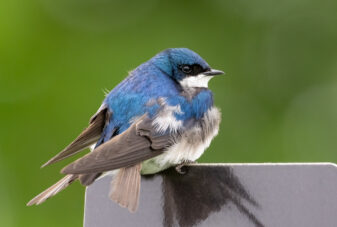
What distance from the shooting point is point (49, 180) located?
9.11ft

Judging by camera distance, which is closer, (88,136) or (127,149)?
(127,149)

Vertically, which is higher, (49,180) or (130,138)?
(130,138)

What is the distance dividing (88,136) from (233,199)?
66 centimetres

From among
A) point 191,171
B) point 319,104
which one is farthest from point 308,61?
point 191,171

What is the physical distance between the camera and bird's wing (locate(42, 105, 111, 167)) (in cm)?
177

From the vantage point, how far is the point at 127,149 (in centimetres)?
171

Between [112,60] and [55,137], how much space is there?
38 centimetres

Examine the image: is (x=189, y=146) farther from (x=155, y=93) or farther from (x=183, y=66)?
(x=183, y=66)

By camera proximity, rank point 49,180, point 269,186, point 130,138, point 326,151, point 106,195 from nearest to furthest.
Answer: point 269,186 → point 106,195 → point 130,138 → point 49,180 → point 326,151

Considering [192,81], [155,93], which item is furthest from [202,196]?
[192,81]

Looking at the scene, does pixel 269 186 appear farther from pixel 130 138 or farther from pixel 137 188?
pixel 130 138

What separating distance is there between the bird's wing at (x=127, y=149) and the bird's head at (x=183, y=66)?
0.29 m

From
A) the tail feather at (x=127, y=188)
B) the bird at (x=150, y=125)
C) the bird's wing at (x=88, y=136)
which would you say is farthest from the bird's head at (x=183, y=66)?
the tail feather at (x=127, y=188)

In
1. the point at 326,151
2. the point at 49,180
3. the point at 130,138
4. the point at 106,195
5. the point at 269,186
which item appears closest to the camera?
the point at 269,186
